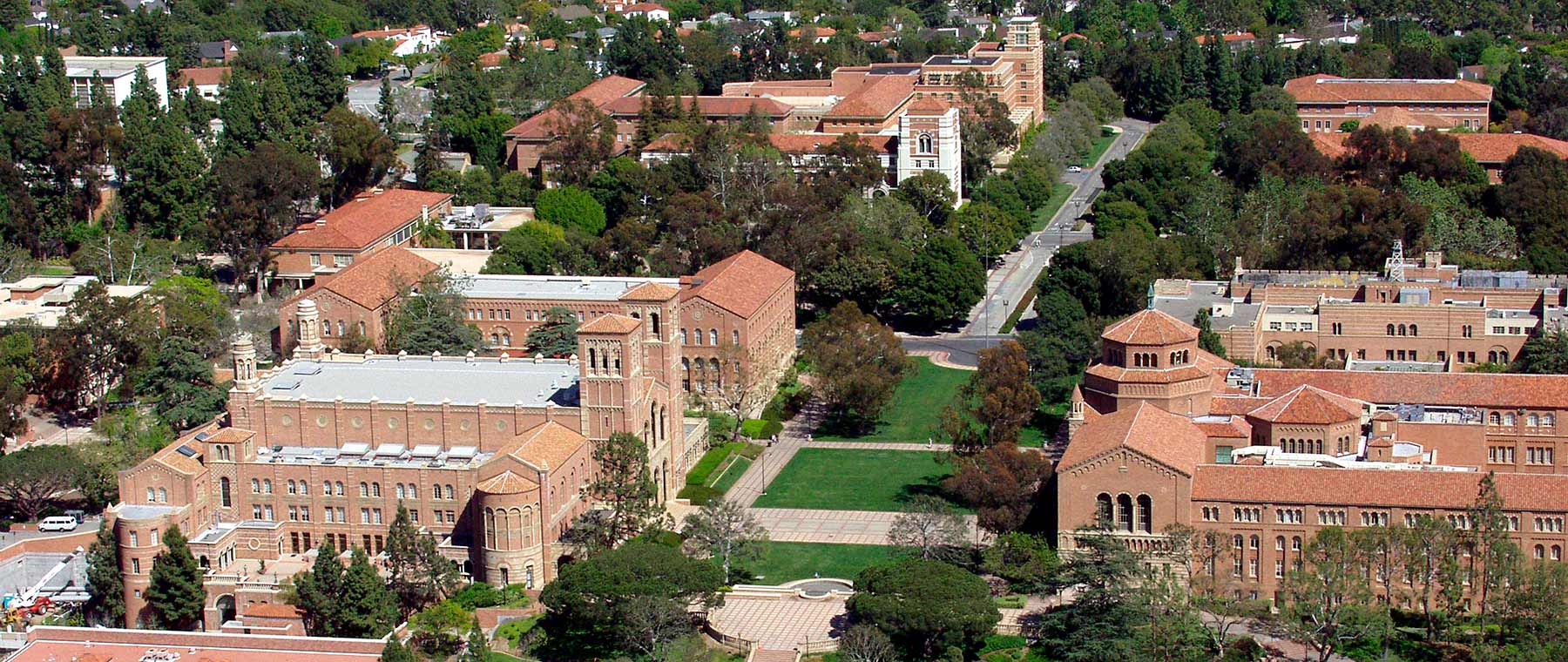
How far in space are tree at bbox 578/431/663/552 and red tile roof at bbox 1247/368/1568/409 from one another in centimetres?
2832

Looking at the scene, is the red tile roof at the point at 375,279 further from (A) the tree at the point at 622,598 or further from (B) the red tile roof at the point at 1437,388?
(B) the red tile roof at the point at 1437,388

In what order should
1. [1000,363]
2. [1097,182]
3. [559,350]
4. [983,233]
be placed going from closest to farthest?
[1000,363] < [559,350] < [983,233] < [1097,182]

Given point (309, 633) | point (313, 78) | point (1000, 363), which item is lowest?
point (309, 633)

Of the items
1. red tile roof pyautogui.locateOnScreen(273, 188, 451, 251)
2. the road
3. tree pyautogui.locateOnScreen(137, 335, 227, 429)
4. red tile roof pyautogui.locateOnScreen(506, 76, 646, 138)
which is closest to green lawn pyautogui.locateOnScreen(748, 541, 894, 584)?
tree pyautogui.locateOnScreen(137, 335, 227, 429)

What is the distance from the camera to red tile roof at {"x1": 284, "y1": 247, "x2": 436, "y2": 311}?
4818 inches

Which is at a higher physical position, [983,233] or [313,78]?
[313,78]

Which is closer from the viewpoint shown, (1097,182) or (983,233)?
(983,233)

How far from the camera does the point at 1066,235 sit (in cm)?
Result: 15725

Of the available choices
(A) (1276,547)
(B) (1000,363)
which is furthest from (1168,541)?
(B) (1000,363)

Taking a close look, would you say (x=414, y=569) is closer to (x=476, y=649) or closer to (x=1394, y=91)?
(x=476, y=649)

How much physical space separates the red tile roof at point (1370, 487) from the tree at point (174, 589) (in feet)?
131

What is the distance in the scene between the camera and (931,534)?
91562 mm

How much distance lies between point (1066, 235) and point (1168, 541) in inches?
2778

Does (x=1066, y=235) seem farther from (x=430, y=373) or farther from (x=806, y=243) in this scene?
(x=430, y=373)
